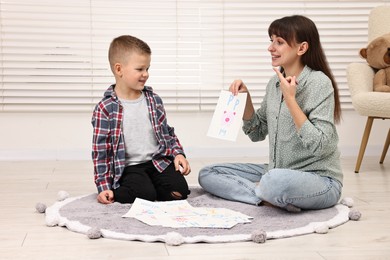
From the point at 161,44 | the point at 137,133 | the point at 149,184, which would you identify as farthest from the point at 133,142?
the point at 161,44

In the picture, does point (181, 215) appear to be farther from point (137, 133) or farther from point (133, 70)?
point (133, 70)

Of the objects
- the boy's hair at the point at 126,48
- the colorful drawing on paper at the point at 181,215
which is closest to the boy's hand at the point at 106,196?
the colorful drawing on paper at the point at 181,215

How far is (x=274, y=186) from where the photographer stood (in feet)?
6.27

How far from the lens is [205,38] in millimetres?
3449

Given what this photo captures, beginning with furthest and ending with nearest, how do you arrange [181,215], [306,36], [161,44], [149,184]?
[161,44] → [149,184] → [306,36] → [181,215]

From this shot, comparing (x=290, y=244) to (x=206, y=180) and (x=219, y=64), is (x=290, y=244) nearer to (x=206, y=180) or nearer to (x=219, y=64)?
(x=206, y=180)

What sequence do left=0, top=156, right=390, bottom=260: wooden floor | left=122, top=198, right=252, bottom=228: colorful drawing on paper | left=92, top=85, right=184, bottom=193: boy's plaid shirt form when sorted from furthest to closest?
left=92, top=85, right=184, bottom=193: boy's plaid shirt, left=122, top=198, right=252, bottom=228: colorful drawing on paper, left=0, top=156, right=390, bottom=260: wooden floor

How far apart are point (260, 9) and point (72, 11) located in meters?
0.96

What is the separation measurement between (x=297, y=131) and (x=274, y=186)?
0.20 m

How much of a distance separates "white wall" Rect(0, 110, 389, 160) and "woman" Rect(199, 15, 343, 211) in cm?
127

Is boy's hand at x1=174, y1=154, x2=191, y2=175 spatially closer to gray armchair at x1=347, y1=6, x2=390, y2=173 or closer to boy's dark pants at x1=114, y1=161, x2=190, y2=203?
boy's dark pants at x1=114, y1=161, x2=190, y2=203

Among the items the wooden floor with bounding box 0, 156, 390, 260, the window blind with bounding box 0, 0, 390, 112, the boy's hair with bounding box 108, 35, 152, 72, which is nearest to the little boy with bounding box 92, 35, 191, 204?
the boy's hair with bounding box 108, 35, 152, 72

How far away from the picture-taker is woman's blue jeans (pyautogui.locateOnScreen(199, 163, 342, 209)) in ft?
6.25

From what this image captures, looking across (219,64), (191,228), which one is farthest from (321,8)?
(191,228)
